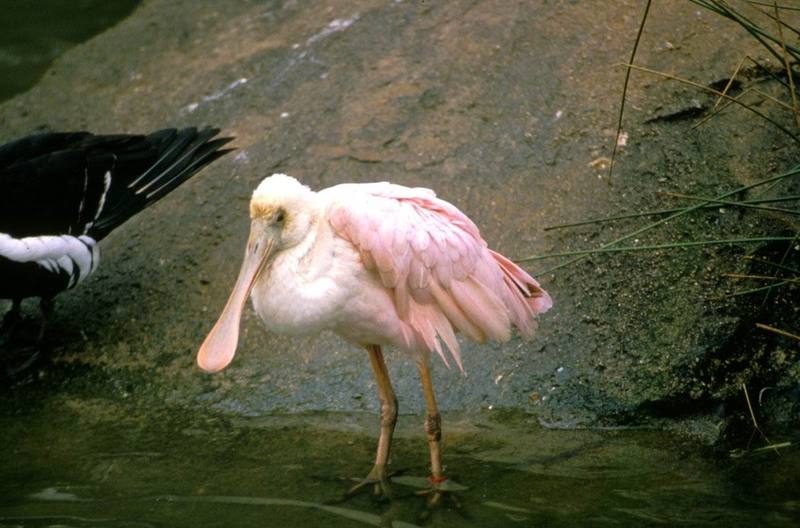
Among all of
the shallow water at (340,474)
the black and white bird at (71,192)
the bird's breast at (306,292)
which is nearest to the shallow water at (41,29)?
the black and white bird at (71,192)

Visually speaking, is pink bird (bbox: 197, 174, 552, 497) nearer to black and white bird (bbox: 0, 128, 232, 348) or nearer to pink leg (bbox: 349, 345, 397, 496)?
pink leg (bbox: 349, 345, 397, 496)

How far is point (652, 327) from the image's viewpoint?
4.93 meters

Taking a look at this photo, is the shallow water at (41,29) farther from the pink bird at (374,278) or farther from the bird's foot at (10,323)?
the pink bird at (374,278)

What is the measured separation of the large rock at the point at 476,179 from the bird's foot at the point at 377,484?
2.11 ft

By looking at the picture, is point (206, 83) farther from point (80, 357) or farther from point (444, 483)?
point (444, 483)

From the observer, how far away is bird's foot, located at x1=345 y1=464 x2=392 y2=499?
4.31m

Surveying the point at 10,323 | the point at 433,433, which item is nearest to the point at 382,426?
the point at 433,433

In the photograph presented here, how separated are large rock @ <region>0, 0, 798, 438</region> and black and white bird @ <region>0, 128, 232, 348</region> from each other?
0.26 metres

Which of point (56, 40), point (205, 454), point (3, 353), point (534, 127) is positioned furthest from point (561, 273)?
point (56, 40)

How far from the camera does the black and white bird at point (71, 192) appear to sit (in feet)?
18.6

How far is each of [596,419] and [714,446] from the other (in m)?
0.49

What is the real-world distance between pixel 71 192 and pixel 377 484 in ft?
8.02

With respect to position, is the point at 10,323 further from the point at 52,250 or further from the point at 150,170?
the point at 150,170

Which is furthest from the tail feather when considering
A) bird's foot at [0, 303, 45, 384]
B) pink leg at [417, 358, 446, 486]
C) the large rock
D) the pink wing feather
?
pink leg at [417, 358, 446, 486]
